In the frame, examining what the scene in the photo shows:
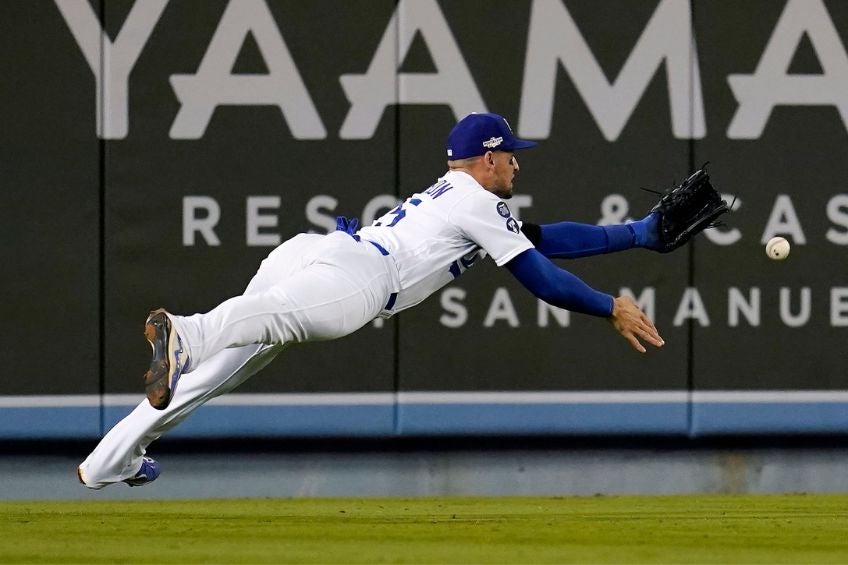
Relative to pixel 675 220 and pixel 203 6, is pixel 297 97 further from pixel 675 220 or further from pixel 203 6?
pixel 675 220

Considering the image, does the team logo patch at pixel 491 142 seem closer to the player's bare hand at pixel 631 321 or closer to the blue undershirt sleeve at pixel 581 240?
the blue undershirt sleeve at pixel 581 240

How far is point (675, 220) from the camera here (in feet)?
18.5

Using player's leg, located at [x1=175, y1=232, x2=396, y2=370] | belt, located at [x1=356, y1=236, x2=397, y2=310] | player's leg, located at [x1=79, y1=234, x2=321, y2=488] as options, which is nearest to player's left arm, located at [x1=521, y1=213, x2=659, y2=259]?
belt, located at [x1=356, y1=236, x2=397, y2=310]

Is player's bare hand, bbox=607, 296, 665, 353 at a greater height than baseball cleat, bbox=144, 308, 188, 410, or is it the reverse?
player's bare hand, bbox=607, 296, 665, 353

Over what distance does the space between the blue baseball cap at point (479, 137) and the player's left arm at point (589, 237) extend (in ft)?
1.10

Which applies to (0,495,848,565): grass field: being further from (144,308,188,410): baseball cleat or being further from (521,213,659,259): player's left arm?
(521,213,659,259): player's left arm

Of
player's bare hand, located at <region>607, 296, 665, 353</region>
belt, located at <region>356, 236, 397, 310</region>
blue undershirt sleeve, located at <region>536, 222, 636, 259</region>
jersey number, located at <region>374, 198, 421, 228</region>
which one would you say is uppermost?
jersey number, located at <region>374, 198, 421, 228</region>

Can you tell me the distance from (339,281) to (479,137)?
0.87 meters

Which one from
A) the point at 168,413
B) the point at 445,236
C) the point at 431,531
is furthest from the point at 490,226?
the point at 168,413

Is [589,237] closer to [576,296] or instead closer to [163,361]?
[576,296]

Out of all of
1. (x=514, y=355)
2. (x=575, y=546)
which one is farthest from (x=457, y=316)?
(x=575, y=546)

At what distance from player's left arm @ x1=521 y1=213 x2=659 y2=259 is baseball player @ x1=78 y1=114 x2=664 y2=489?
16 millimetres

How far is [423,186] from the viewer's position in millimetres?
7328

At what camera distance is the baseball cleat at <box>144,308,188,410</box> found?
4.56 m
